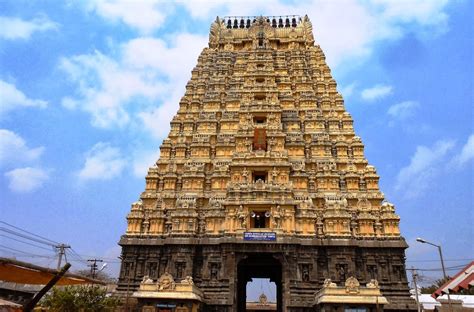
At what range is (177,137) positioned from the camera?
40.0 meters

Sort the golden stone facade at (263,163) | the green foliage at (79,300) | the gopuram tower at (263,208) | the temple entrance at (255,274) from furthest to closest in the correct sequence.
A: the temple entrance at (255,274)
the golden stone facade at (263,163)
the gopuram tower at (263,208)
the green foliage at (79,300)

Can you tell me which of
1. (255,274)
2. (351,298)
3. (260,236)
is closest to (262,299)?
(255,274)

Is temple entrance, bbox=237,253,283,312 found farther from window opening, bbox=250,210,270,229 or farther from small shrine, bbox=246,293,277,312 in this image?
small shrine, bbox=246,293,277,312

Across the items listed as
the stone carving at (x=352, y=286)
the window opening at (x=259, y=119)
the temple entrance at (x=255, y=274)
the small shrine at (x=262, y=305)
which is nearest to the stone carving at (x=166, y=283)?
the temple entrance at (x=255, y=274)

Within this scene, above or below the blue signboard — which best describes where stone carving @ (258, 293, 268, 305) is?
below

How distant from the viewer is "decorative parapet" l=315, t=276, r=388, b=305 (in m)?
26.9

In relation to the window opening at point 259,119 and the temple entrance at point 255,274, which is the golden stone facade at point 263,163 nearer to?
the window opening at point 259,119

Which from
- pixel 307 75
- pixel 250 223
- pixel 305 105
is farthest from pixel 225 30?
pixel 250 223

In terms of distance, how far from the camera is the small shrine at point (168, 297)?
2748cm

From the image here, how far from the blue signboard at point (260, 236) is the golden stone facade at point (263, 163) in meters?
0.55

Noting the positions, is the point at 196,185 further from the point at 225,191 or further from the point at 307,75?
the point at 307,75

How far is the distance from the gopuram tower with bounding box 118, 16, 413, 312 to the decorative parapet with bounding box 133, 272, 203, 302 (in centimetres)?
8

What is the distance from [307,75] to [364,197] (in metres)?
17.8

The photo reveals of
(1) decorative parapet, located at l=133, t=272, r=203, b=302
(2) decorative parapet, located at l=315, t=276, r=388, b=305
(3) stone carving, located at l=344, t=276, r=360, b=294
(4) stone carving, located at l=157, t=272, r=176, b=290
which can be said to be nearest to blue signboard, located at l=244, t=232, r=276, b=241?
(2) decorative parapet, located at l=315, t=276, r=388, b=305
